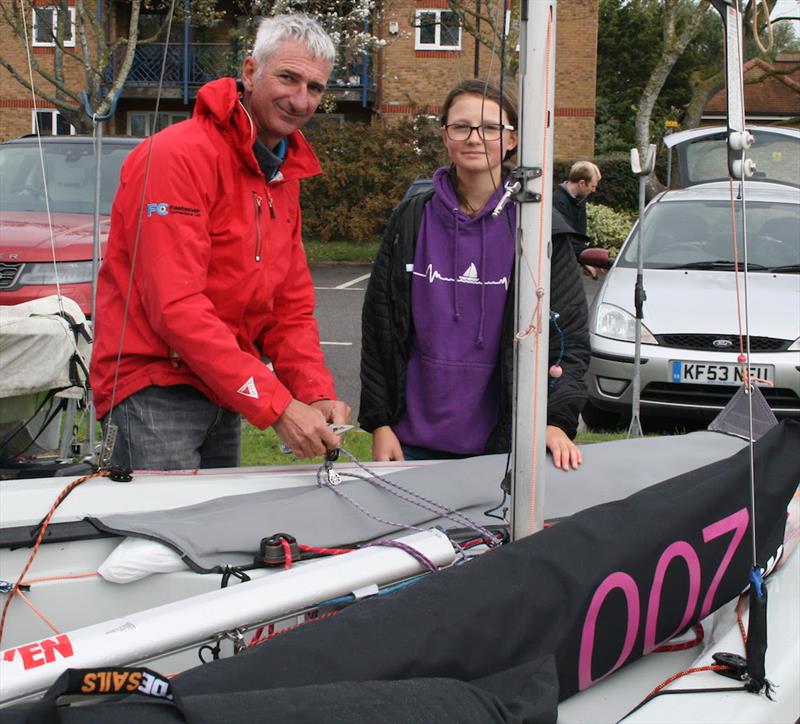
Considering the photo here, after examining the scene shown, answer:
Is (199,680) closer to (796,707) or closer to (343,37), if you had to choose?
(796,707)

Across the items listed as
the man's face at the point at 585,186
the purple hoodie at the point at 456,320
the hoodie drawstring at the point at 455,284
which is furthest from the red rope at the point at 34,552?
the man's face at the point at 585,186

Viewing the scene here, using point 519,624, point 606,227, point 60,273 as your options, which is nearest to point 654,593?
point 519,624

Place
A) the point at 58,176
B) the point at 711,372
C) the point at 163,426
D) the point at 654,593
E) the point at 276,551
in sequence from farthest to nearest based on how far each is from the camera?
Answer: the point at 58,176 < the point at 711,372 < the point at 163,426 < the point at 276,551 < the point at 654,593

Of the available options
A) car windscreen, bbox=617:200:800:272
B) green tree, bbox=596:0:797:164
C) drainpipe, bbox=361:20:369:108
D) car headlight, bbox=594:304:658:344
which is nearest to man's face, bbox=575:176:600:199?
car windscreen, bbox=617:200:800:272

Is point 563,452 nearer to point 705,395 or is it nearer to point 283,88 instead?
point 283,88

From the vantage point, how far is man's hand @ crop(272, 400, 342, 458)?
104 inches

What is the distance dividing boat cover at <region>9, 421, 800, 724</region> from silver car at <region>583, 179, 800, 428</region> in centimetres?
377

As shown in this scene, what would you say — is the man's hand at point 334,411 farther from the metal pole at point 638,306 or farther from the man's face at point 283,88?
the metal pole at point 638,306

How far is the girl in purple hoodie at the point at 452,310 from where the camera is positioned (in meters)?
2.90

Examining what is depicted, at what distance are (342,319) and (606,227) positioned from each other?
8.27 m

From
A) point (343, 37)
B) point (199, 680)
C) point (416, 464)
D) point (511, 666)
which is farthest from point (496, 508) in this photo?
point (343, 37)

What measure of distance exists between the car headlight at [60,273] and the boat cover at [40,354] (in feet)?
8.32

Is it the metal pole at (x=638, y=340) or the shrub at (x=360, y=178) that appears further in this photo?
the shrub at (x=360, y=178)

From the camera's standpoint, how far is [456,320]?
297 cm
